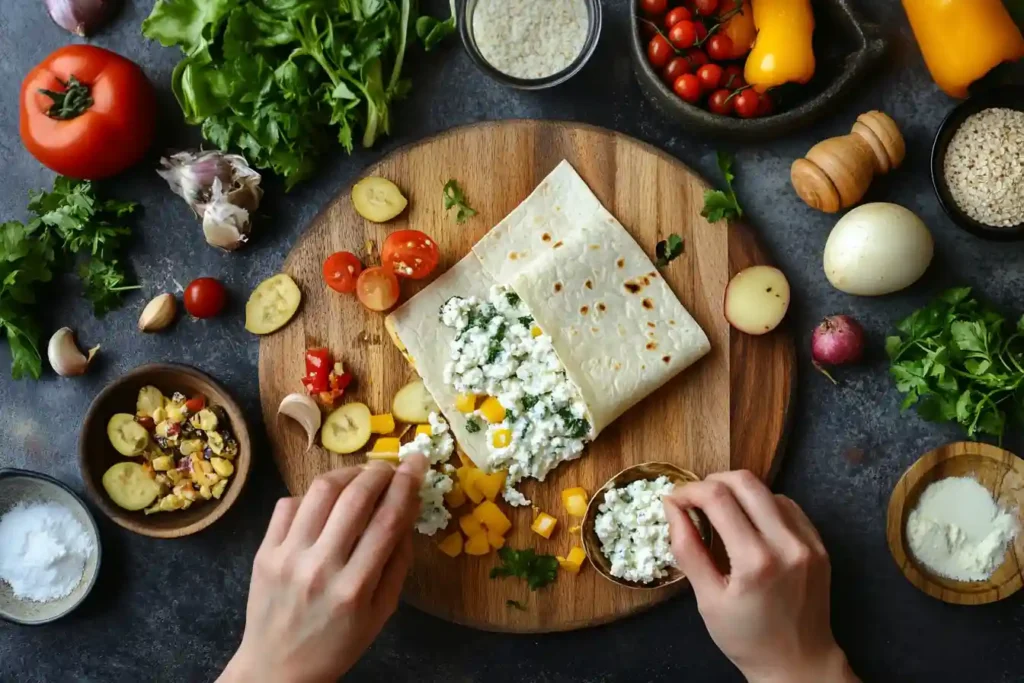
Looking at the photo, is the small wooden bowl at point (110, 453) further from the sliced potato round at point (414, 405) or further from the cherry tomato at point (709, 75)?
the cherry tomato at point (709, 75)

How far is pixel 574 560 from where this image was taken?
282cm

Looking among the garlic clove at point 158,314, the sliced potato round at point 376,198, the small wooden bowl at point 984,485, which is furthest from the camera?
the garlic clove at point 158,314

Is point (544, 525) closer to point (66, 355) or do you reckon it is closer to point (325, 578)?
point (325, 578)

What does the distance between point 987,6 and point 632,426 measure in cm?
169

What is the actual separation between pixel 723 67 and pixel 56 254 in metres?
2.36

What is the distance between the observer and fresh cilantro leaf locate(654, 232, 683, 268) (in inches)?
113

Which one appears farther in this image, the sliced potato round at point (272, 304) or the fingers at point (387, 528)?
the sliced potato round at point (272, 304)

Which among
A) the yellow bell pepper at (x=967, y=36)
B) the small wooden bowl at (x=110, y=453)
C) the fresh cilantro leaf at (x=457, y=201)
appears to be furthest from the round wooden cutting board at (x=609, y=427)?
the yellow bell pepper at (x=967, y=36)

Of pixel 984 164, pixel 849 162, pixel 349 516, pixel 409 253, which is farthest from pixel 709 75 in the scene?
pixel 349 516

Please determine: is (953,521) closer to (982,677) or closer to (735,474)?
(982,677)

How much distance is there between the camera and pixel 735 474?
2.60 metres

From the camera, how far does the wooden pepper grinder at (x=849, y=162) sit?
109 inches

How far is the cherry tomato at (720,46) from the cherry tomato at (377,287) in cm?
126

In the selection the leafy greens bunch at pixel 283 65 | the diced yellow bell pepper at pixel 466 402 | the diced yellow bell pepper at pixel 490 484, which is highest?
the leafy greens bunch at pixel 283 65
